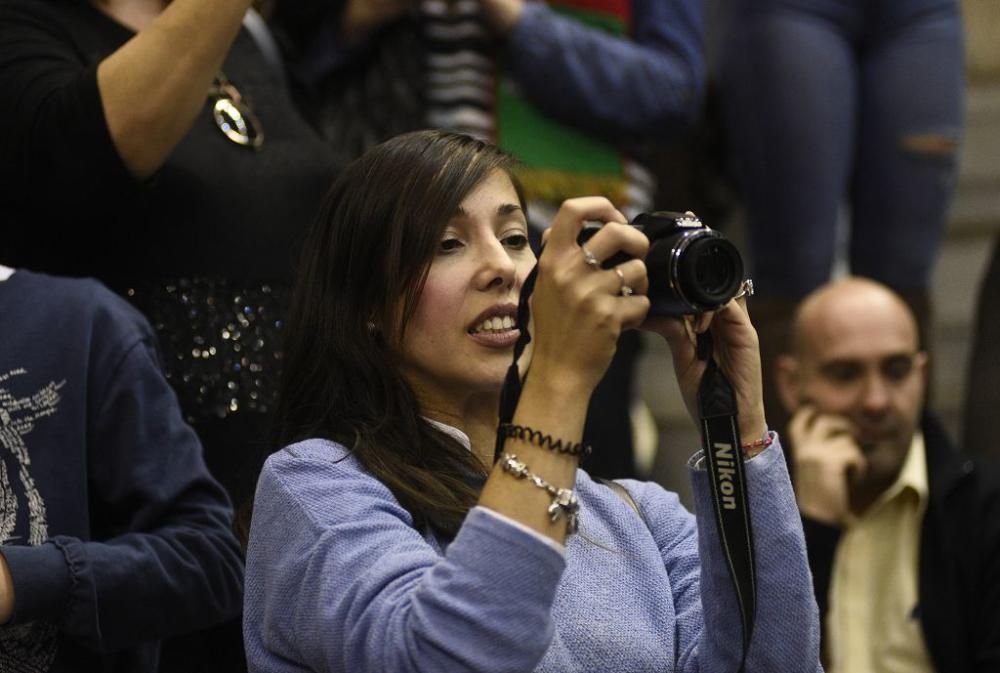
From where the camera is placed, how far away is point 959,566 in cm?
337

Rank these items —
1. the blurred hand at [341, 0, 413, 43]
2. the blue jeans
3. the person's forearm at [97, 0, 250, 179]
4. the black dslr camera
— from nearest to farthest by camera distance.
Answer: the black dslr camera → the person's forearm at [97, 0, 250, 179] → the blurred hand at [341, 0, 413, 43] → the blue jeans

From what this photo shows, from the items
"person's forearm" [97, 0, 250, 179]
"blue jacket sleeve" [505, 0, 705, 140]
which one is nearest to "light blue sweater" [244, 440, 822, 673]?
"person's forearm" [97, 0, 250, 179]

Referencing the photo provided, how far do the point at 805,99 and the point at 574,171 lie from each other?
0.78m

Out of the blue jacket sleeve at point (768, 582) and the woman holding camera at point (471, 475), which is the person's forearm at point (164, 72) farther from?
the blue jacket sleeve at point (768, 582)

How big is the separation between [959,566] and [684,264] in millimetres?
1824

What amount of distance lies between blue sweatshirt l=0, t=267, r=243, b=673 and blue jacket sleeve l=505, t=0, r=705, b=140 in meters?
1.18

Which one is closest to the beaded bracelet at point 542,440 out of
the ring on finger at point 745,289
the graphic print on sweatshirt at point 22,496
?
the ring on finger at point 745,289

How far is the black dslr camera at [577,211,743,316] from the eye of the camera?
1.75 m

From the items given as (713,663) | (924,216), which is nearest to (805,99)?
(924,216)

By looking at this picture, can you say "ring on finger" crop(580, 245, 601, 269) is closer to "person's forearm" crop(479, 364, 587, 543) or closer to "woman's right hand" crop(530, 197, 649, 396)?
"woman's right hand" crop(530, 197, 649, 396)

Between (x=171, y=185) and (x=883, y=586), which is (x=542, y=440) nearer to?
(x=171, y=185)

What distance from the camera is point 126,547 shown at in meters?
2.13

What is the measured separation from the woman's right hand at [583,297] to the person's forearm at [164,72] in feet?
2.65

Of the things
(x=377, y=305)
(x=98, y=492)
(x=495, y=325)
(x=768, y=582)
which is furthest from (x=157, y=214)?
(x=768, y=582)
